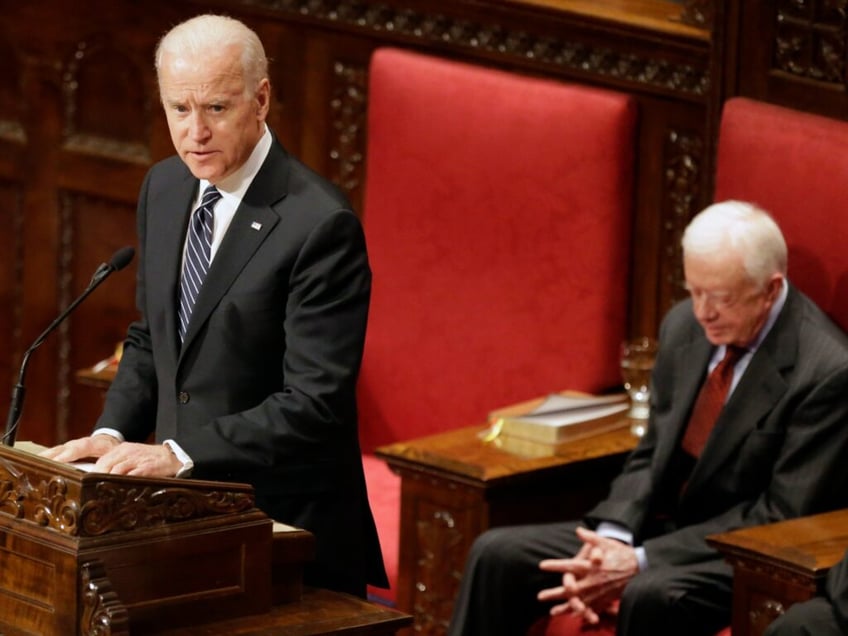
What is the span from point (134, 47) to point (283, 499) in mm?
3372

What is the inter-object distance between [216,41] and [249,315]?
0.40m

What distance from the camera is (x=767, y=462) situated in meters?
4.10

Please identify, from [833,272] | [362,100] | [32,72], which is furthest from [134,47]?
[833,272]

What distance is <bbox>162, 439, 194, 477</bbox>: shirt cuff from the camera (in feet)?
8.71

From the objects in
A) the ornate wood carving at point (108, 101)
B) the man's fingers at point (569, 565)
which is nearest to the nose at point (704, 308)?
the man's fingers at point (569, 565)

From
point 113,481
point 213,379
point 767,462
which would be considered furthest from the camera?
point 767,462

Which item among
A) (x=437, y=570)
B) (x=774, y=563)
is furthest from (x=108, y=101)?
(x=774, y=563)

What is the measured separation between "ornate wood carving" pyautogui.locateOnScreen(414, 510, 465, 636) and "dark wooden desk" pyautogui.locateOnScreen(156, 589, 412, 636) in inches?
68.2

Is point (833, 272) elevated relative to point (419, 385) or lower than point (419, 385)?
elevated

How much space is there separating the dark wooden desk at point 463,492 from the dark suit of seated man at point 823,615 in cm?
88

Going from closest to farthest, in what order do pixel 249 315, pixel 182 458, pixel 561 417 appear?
1. pixel 182 458
2. pixel 249 315
3. pixel 561 417

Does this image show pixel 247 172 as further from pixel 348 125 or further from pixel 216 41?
pixel 348 125

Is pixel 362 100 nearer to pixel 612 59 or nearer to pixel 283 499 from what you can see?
pixel 612 59

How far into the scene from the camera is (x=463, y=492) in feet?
14.3
